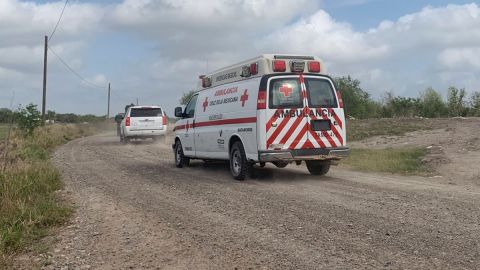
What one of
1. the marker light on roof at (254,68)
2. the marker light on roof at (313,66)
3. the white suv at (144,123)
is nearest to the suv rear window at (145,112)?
the white suv at (144,123)

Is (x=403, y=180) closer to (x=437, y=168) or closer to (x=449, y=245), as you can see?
(x=437, y=168)

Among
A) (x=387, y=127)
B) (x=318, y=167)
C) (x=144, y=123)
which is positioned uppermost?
(x=144, y=123)

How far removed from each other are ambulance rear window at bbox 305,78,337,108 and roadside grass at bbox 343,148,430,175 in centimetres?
301

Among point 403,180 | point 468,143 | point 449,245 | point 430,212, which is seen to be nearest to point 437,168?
point 403,180

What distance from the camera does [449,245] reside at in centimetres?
550

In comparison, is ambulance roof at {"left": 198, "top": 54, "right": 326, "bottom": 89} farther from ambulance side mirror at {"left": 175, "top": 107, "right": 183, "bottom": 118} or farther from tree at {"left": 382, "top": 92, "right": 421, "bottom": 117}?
tree at {"left": 382, "top": 92, "right": 421, "bottom": 117}

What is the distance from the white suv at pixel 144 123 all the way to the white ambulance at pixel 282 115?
14420 mm

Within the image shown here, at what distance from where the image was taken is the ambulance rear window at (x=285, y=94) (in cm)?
1034

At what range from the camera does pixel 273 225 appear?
661 centimetres

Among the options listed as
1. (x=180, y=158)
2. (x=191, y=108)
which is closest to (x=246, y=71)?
(x=191, y=108)

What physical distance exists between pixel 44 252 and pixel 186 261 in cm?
175

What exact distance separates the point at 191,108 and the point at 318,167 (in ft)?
13.5

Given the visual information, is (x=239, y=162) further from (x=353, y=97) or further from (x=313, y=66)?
(x=353, y=97)

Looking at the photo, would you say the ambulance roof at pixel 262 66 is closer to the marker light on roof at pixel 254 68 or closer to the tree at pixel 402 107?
the marker light on roof at pixel 254 68
